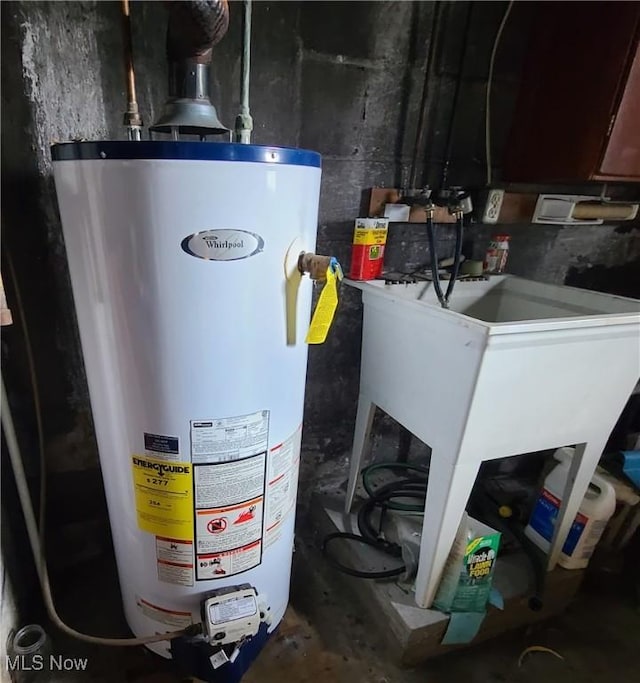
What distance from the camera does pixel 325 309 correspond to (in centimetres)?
76

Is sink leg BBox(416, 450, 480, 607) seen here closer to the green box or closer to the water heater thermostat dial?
the green box

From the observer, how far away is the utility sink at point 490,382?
0.82 m

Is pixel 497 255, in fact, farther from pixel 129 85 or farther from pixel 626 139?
pixel 129 85

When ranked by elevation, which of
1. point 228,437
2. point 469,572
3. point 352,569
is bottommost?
point 352,569

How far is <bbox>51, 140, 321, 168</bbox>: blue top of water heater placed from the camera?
0.58m

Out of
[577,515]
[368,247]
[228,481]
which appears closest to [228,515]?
[228,481]

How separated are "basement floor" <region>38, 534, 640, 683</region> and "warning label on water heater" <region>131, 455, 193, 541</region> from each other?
0.46 metres

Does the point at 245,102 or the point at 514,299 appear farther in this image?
the point at 514,299

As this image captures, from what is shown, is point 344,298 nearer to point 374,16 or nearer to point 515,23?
point 374,16

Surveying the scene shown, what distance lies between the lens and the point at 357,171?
3.75 ft

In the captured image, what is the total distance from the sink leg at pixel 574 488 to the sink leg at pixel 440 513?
35cm

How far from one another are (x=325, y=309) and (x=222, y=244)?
218 mm

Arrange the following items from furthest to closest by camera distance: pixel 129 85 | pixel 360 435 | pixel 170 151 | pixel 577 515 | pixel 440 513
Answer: pixel 360 435 < pixel 577 515 < pixel 440 513 < pixel 129 85 < pixel 170 151

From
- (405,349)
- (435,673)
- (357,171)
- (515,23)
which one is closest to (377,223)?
(357,171)
